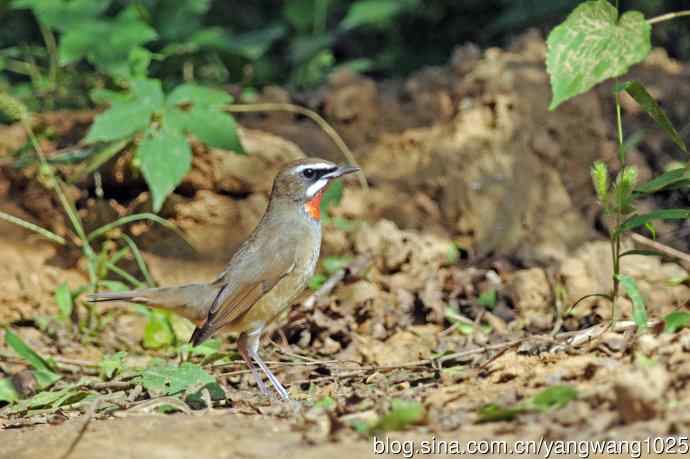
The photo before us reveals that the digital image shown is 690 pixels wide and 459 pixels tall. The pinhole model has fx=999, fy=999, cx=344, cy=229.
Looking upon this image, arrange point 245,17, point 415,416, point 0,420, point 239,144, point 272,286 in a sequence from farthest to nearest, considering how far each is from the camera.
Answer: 1. point 245,17
2. point 239,144
3. point 272,286
4. point 0,420
5. point 415,416

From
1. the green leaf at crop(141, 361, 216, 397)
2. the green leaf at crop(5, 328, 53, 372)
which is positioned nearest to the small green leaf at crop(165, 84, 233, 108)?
the green leaf at crop(5, 328, 53, 372)

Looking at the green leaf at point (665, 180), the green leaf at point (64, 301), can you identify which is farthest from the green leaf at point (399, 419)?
the green leaf at point (64, 301)

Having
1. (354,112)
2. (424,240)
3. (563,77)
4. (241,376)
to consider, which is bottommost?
(241,376)

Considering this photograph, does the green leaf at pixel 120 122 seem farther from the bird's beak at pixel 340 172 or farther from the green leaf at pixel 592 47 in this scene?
the green leaf at pixel 592 47

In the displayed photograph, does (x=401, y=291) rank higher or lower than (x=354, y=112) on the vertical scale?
lower

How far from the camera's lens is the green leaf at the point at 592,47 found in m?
4.43

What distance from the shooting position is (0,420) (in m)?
4.95

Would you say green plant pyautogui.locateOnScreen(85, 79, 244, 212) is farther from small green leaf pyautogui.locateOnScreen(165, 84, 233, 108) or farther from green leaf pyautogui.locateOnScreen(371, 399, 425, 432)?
green leaf pyautogui.locateOnScreen(371, 399, 425, 432)

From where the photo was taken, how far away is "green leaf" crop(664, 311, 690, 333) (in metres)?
4.30

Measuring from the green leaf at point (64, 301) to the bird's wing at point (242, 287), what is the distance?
138 centimetres

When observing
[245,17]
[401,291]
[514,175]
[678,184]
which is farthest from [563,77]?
[245,17]

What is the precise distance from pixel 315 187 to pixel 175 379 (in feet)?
5.12

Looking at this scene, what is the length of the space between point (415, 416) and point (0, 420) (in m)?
2.38

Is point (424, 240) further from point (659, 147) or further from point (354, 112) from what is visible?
point (659, 147)
